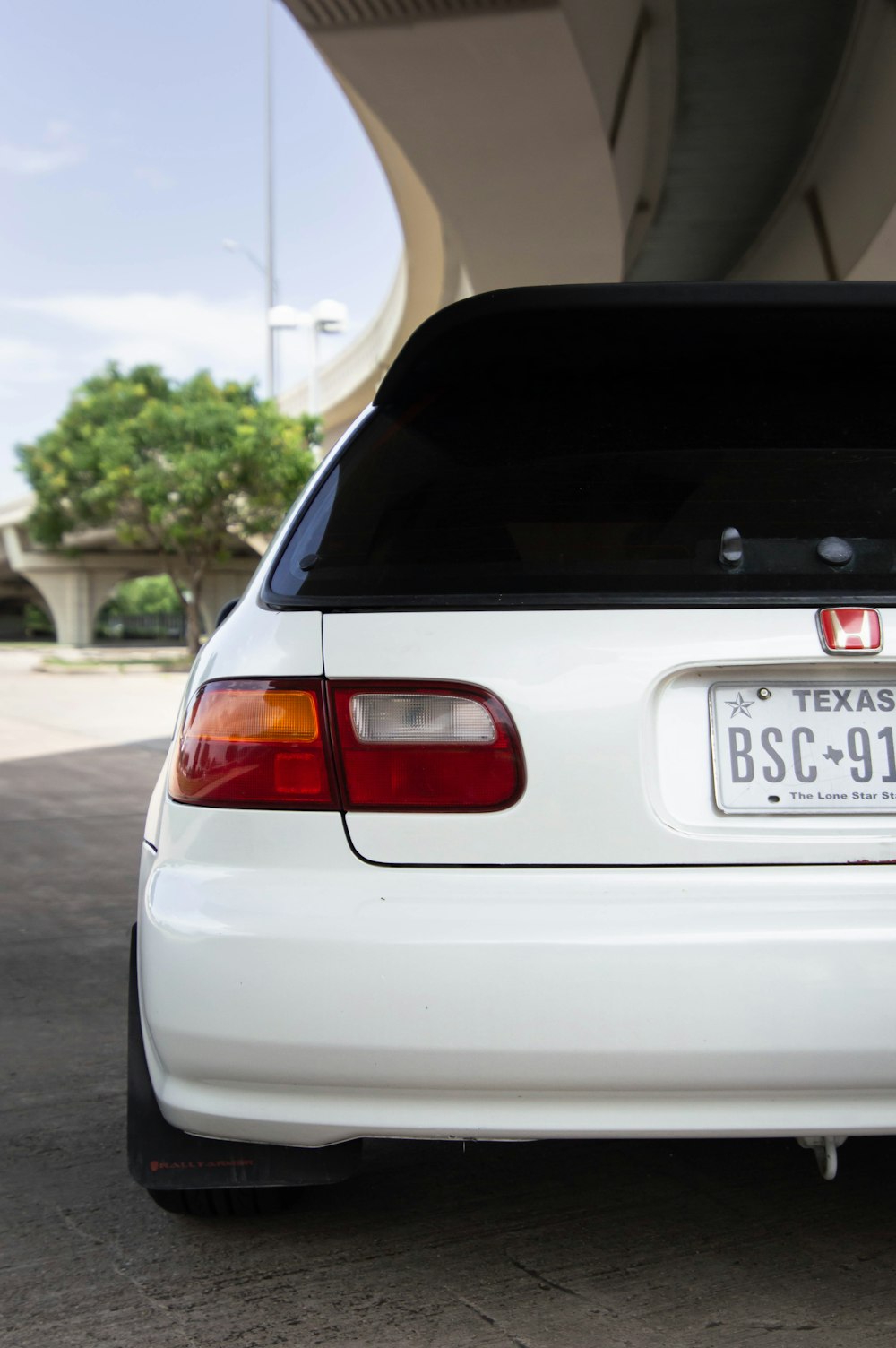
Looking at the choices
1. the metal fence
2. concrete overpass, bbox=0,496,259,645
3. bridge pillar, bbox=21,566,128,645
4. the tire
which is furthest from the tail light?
the metal fence

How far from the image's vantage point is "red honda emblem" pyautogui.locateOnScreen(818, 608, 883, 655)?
179cm

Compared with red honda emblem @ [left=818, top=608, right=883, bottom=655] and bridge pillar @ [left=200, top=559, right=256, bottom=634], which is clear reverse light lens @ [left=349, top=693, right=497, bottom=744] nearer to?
red honda emblem @ [left=818, top=608, right=883, bottom=655]

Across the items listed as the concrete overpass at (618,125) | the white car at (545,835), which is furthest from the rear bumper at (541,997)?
the concrete overpass at (618,125)

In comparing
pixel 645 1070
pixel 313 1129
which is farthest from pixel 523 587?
pixel 313 1129

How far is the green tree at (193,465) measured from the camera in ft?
113

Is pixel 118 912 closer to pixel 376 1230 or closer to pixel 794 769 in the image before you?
pixel 376 1230

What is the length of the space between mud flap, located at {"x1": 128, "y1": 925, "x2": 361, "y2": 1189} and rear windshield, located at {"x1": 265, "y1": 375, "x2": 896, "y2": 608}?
0.80 m

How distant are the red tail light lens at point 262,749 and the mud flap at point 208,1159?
0.49m

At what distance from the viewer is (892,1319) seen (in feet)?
6.46

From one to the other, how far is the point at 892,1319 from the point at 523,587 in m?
1.20

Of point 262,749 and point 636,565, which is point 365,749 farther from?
point 636,565

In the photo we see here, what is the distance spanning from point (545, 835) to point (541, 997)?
21cm

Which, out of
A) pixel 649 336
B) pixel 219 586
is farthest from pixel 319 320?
pixel 649 336

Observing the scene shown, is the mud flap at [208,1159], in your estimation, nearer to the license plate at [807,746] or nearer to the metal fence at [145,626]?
the license plate at [807,746]
